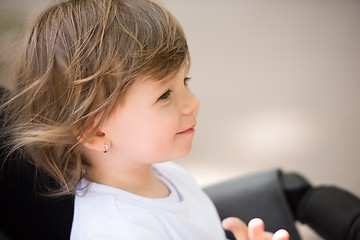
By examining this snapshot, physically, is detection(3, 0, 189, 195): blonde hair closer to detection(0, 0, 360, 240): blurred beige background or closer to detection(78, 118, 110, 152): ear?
detection(78, 118, 110, 152): ear

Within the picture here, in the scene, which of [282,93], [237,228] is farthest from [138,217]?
[282,93]

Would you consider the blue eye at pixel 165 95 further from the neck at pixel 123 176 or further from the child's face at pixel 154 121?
the neck at pixel 123 176

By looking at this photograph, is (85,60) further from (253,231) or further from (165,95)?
(253,231)

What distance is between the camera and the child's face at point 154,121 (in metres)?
0.43

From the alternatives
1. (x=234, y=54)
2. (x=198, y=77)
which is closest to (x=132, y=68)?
(x=198, y=77)

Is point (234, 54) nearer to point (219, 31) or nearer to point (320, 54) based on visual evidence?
point (219, 31)

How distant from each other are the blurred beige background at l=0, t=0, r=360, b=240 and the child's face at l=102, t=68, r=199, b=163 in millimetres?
266

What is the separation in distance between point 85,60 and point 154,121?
0.10 m

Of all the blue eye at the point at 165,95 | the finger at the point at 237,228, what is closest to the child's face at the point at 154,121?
the blue eye at the point at 165,95

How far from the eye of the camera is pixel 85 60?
41 centimetres

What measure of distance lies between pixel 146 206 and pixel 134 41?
210 millimetres

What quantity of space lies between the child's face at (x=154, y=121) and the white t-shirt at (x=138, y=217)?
0.19 ft

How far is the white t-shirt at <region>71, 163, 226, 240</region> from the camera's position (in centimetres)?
44

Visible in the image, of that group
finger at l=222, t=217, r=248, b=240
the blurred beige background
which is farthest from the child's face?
the blurred beige background
